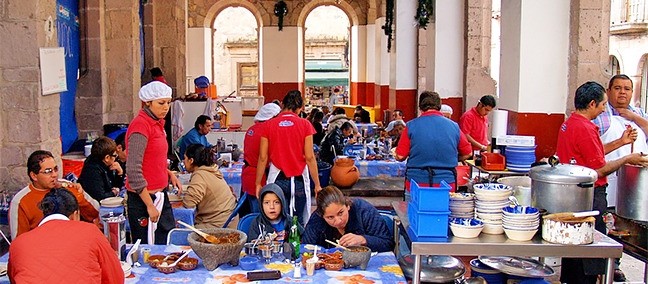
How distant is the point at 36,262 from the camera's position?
286 cm

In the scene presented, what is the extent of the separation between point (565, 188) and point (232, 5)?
1846cm

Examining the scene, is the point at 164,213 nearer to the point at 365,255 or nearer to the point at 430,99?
the point at 365,255

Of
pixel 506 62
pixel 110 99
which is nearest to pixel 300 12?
pixel 110 99

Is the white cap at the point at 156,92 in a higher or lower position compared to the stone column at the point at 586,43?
lower

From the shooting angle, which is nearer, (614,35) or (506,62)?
(506,62)

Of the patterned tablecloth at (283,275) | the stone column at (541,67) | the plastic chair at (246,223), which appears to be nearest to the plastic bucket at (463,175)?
the stone column at (541,67)

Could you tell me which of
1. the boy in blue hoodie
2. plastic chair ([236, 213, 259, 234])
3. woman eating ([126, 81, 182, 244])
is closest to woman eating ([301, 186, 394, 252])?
the boy in blue hoodie

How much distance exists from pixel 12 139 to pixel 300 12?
1563 cm

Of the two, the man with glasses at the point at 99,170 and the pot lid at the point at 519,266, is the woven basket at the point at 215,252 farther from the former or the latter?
the man with glasses at the point at 99,170

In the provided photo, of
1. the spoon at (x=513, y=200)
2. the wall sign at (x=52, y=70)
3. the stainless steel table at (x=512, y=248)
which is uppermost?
the wall sign at (x=52, y=70)

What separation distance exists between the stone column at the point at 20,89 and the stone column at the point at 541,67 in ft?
14.5

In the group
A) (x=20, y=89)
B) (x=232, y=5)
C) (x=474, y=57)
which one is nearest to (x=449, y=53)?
(x=474, y=57)

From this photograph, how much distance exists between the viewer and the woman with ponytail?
211 inches

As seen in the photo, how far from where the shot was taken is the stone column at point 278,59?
20.5m
